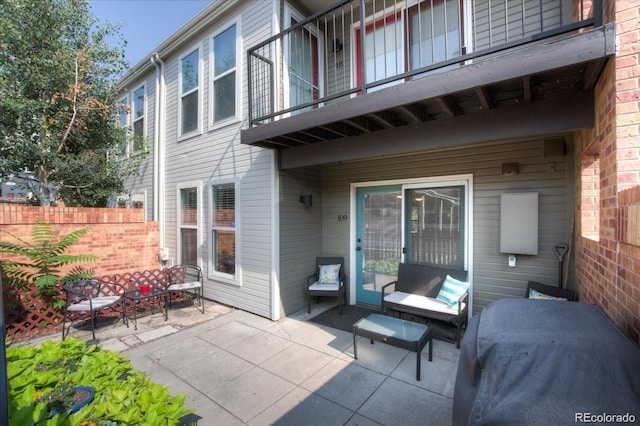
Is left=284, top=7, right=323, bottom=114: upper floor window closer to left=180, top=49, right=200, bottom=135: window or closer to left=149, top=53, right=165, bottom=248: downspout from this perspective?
left=180, top=49, right=200, bottom=135: window

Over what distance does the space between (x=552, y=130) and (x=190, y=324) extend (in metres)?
5.32

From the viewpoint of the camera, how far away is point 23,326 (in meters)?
4.29

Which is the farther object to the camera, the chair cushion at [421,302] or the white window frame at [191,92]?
the white window frame at [191,92]

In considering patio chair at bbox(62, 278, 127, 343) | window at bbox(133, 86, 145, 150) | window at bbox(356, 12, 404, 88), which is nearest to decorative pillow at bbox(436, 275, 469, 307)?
window at bbox(356, 12, 404, 88)

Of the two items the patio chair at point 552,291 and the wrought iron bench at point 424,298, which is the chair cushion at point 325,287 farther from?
the patio chair at point 552,291

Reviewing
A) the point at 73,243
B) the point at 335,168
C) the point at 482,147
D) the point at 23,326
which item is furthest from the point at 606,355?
the point at 73,243

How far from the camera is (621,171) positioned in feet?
6.14

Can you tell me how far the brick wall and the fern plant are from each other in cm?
644

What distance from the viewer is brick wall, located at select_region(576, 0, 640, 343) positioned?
1.67 metres

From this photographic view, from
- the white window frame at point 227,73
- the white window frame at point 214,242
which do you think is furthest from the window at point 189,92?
the white window frame at point 214,242

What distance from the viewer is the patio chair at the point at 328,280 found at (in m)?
4.84

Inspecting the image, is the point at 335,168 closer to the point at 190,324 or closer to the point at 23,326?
the point at 190,324

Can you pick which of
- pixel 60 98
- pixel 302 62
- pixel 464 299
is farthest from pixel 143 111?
pixel 464 299

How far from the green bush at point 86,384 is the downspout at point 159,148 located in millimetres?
4631
